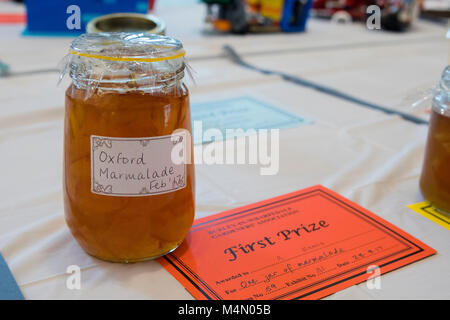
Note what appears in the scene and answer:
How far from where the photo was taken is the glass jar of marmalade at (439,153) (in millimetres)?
451

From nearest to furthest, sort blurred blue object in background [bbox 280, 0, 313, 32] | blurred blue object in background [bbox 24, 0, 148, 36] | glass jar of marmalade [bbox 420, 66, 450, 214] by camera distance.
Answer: glass jar of marmalade [bbox 420, 66, 450, 214] → blurred blue object in background [bbox 24, 0, 148, 36] → blurred blue object in background [bbox 280, 0, 313, 32]

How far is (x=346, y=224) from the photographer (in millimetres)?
467

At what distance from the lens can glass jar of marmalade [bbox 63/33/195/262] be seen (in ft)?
1.11

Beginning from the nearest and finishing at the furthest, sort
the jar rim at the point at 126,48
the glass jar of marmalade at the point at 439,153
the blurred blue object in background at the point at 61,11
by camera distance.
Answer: the jar rim at the point at 126,48 < the glass jar of marmalade at the point at 439,153 < the blurred blue object in background at the point at 61,11

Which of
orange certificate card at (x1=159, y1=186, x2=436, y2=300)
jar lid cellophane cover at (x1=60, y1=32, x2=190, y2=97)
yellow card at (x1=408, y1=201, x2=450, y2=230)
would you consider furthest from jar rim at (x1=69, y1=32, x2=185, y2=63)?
yellow card at (x1=408, y1=201, x2=450, y2=230)

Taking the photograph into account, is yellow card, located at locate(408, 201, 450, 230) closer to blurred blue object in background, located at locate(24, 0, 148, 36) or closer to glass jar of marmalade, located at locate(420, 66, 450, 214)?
glass jar of marmalade, located at locate(420, 66, 450, 214)

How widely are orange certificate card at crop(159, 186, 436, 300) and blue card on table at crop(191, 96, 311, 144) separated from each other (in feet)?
0.75

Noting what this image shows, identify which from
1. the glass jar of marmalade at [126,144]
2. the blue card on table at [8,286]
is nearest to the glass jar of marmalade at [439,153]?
the glass jar of marmalade at [126,144]

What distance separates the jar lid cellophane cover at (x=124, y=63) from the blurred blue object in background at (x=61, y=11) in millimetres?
937

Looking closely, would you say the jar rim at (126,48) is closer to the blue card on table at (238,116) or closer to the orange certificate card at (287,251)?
the orange certificate card at (287,251)

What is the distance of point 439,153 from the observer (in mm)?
466

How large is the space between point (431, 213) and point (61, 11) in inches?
42.7

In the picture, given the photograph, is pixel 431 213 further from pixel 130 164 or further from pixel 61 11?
pixel 61 11

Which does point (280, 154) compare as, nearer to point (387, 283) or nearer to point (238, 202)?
point (238, 202)
